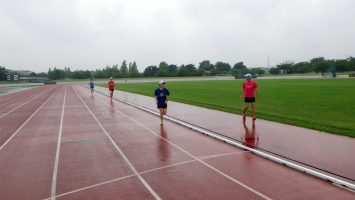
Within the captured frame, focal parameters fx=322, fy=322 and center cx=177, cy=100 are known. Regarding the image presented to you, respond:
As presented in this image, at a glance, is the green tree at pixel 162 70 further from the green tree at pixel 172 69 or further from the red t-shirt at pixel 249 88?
the red t-shirt at pixel 249 88

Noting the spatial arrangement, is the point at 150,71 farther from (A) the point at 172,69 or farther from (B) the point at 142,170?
(B) the point at 142,170

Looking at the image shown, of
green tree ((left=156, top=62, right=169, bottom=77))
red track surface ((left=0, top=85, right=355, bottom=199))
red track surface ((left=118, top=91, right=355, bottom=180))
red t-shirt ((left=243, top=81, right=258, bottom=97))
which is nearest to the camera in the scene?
red track surface ((left=0, top=85, right=355, bottom=199))

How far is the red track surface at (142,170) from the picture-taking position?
5.24m

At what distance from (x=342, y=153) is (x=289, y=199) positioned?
9.53 ft

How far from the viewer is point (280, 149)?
25.1 ft

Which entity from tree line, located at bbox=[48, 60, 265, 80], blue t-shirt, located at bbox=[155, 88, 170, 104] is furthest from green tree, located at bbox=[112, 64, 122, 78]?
blue t-shirt, located at bbox=[155, 88, 170, 104]

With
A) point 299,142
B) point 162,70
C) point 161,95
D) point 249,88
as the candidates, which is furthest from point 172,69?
point 299,142

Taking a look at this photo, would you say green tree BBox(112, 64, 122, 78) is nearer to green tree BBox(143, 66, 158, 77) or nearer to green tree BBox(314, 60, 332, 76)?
green tree BBox(143, 66, 158, 77)

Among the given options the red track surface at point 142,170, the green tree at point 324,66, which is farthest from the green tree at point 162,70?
the red track surface at point 142,170

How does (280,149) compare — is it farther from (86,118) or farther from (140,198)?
(86,118)

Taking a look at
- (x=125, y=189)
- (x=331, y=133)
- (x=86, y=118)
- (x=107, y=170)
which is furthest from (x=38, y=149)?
(x=331, y=133)

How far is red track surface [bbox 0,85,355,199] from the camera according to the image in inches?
206

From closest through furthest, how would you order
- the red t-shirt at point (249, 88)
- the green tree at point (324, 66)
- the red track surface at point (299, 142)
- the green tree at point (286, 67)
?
the red track surface at point (299, 142)
the red t-shirt at point (249, 88)
the green tree at point (324, 66)
the green tree at point (286, 67)

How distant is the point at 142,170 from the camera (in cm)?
648
